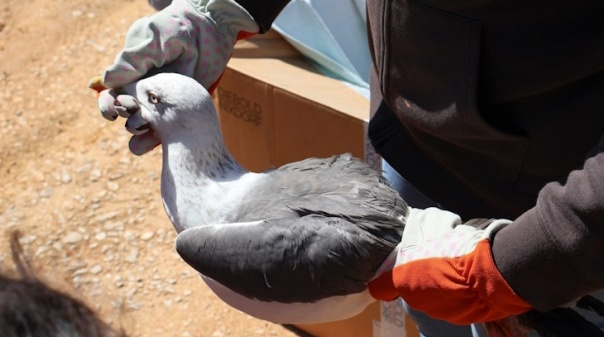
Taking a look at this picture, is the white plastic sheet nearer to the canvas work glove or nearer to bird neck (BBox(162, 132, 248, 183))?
the canvas work glove

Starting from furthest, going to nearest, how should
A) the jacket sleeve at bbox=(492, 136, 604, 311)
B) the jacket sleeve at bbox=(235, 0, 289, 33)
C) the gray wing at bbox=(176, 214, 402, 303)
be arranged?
the jacket sleeve at bbox=(235, 0, 289, 33) → the gray wing at bbox=(176, 214, 402, 303) → the jacket sleeve at bbox=(492, 136, 604, 311)

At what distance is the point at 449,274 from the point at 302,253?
7.7 inches

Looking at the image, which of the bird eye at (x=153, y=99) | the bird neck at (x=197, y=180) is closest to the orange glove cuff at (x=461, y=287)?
the bird neck at (x=197, y=180)

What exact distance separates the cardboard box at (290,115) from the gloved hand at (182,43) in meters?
0.56

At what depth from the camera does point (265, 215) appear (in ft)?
3.57

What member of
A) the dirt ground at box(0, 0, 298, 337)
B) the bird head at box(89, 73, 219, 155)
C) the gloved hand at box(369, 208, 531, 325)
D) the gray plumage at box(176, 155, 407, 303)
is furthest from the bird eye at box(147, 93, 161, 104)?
the dirt ground at box(0, 0, 298, 337)

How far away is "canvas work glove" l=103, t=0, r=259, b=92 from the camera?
1.22 meters

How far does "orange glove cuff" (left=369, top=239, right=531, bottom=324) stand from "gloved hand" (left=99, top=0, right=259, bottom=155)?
0.48 metres

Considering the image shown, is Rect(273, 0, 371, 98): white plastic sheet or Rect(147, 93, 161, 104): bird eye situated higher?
Rect(147, 93, 161, 104): bird eye

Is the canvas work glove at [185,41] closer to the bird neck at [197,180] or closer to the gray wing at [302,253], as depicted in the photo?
the bird neck at [197,180]

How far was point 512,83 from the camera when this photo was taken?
1.11 metres

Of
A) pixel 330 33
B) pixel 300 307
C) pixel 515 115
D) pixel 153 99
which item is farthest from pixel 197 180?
pixel 330 33

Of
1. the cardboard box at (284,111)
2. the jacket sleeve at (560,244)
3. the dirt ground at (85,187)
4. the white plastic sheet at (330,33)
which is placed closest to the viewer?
the jacket sleeve at (560,244)

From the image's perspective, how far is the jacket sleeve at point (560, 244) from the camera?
0.88 metres
